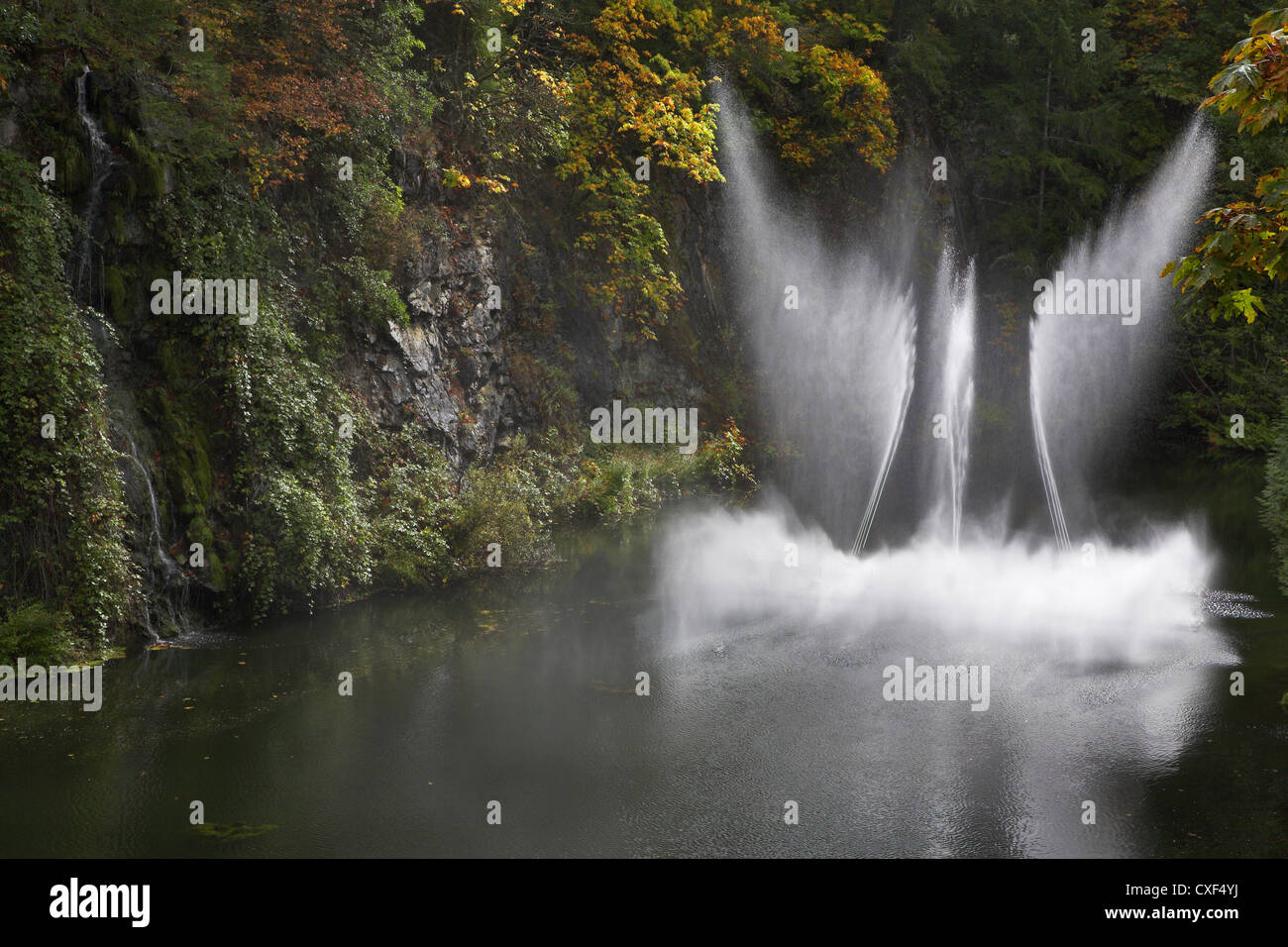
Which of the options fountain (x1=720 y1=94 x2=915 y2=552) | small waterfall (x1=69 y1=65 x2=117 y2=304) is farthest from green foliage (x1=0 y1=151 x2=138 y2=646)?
fountain (x1=720 y1=94 x2=915 y2=552)

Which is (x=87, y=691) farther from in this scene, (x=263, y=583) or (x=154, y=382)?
(x=154, y=382)

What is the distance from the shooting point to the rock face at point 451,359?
1612cm

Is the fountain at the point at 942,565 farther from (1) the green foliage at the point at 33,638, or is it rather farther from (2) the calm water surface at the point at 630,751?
(1) the green foliage at the point at 33,638

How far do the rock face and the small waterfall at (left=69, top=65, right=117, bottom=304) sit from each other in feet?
13.3

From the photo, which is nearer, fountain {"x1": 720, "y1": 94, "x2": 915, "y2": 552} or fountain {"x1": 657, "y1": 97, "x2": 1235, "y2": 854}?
fountain {"x1": 657, "y1": 97, "x2": 1235, "y2": 854}

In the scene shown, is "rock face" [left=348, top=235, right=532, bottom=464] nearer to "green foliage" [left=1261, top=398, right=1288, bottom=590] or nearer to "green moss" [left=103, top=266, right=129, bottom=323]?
"green moss" [left=103, top=266, right=129, bottom=323]

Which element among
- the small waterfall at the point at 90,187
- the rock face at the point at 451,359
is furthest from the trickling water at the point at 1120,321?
the small waterfall at the point at 90,187

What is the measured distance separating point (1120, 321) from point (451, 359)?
72.7 feet

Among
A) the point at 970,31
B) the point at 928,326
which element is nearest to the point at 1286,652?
the point at 928,326

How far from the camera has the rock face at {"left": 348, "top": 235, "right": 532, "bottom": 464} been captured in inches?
635

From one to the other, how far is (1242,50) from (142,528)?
37.6ft

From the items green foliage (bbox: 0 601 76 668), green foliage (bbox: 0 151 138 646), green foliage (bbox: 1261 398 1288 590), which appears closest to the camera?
green foliage (bbox: 0 601 76 668)

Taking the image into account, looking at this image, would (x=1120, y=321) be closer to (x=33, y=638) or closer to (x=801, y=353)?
(x=801, y=353)

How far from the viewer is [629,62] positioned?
20.8 m
